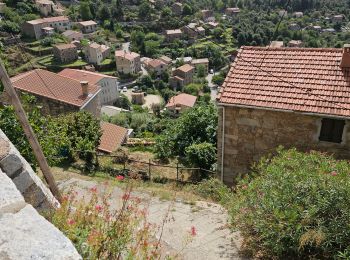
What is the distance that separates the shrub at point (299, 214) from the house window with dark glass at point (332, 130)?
2.92m

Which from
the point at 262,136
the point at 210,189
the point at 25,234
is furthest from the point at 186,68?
the point at 25,234

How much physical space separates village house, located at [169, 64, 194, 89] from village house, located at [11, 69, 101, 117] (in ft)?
169

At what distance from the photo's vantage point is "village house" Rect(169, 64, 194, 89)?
3004 inches

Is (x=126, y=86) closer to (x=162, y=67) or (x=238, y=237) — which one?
(x=162, y=67)

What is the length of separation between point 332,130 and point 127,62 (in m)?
73.1

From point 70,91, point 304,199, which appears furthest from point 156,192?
point 70,91

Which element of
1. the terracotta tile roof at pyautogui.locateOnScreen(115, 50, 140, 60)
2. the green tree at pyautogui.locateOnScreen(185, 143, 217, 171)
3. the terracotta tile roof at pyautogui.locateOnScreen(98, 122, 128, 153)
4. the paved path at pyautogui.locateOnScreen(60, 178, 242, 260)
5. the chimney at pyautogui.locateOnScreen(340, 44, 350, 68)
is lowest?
the terracotta tile roof at pyautogui.locateOnScreen(115, 50, 140, 60)

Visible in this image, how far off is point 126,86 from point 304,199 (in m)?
75.5

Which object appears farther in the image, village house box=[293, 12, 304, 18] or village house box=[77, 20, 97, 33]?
village house box=[293, 12, 304, 18]

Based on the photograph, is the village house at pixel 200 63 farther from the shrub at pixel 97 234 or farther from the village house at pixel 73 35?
the shrub at pixel 97 234

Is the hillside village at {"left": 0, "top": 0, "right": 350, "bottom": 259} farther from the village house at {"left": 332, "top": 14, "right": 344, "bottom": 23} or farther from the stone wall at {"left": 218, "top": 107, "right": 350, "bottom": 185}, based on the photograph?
the village house at {"left": 332, "top": 14, "right": 344, "bottom": 23}

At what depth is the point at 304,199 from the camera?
14.7ft

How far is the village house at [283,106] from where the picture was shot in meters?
7.94

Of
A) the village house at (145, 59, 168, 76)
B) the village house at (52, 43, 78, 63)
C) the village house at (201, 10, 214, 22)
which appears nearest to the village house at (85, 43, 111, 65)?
the village house at (52, 43, 78, 63)
